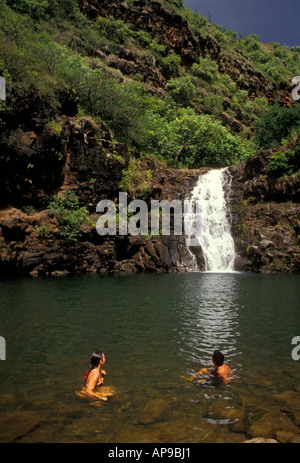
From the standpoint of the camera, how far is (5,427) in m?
4.35

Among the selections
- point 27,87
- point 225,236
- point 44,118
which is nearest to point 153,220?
point 225,236

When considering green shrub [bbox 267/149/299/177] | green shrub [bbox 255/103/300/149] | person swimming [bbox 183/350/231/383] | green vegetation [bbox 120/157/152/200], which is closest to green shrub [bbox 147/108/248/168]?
green shrub [bbox 255/103/300/149]

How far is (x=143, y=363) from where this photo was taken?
22.7 ft

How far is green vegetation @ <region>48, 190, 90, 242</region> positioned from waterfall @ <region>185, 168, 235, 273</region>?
33.9 ft

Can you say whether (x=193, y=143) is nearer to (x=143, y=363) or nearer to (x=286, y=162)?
(x=286, y=162)

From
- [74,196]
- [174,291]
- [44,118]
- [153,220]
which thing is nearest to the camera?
[174,291]

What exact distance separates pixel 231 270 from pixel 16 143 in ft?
67.3

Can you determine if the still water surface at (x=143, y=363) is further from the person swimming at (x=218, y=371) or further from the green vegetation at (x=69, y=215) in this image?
the green vegetation at (x=69, y=215)

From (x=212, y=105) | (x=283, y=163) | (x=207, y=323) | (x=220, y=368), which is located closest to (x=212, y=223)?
(x=283, y=163)

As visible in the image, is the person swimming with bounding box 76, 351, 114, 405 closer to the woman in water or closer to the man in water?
the woman in water

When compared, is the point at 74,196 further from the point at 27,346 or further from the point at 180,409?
the point at 180,409

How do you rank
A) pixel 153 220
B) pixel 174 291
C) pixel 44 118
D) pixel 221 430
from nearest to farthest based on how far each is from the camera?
pixel 221 430 → pixel 174 291 → pixel 44 118 → pixel 153 220

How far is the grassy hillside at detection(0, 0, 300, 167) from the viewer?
26.0 meters
